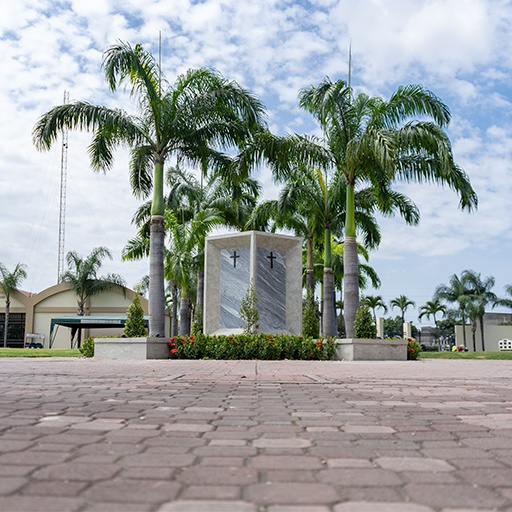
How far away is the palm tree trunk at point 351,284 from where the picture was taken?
1655 centimetres

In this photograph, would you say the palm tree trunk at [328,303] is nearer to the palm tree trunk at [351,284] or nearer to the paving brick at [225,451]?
the palm tree trunk at [351,284]

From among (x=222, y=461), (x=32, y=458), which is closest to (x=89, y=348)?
(x=32, y=458)

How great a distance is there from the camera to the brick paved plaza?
6.84 feet

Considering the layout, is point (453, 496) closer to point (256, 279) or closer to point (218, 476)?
point (218, 476)

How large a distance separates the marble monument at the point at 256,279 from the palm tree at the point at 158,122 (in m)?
2.29

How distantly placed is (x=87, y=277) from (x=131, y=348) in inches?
1175

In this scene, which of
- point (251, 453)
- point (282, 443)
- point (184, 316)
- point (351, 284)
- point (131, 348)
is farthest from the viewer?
point (184, 316)

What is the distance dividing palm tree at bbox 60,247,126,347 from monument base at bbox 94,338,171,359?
90.8 feet

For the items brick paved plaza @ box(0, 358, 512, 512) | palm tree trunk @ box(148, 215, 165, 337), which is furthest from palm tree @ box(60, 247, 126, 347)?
brick paved plaza @ box(0, 358, 512, 512)

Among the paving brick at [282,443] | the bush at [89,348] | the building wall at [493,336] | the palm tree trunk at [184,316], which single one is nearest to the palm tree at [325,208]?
the palm tree trunk at [184,316]

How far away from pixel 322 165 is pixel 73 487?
1605 cm

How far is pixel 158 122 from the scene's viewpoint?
16.5m

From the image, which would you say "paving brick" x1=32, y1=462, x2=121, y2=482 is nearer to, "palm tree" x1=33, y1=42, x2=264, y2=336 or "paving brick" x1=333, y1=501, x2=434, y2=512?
"paving brick" x1=333, y1=501, x2=434, y2=512

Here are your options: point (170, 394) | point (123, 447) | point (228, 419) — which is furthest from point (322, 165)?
point (123, 447)
